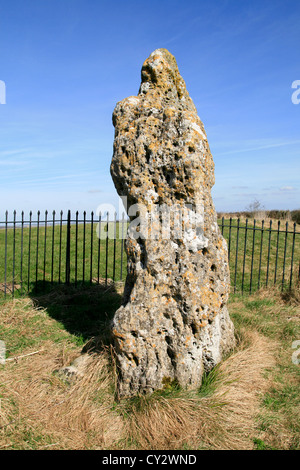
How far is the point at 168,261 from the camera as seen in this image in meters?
3.70

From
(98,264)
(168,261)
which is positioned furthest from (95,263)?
(168,261)

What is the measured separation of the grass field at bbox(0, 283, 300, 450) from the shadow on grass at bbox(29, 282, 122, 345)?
51 millimetres

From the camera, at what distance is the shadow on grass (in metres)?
5.05

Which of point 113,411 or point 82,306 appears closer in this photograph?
point 113,411

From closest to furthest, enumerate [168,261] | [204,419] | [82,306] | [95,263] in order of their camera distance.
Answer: [204,419], [168,261], [82,306], [95,263]

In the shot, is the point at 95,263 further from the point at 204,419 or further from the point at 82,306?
the point at 204,419

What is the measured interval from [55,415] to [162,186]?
2624mm

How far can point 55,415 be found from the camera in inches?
131

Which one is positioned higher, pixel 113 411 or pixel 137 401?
pixel 137 401

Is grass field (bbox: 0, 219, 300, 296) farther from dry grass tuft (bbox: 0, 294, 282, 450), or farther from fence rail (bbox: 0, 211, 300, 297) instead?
dry grass tuft (bbox: 0, 294, 282, 450)

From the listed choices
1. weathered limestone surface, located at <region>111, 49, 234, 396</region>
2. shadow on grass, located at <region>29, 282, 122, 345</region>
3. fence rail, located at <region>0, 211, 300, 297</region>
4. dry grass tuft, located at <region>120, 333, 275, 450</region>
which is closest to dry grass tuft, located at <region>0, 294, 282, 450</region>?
dry grass tuft, located at <region>120, 333, 275, 450</region>

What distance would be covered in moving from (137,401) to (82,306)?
3053 mm
